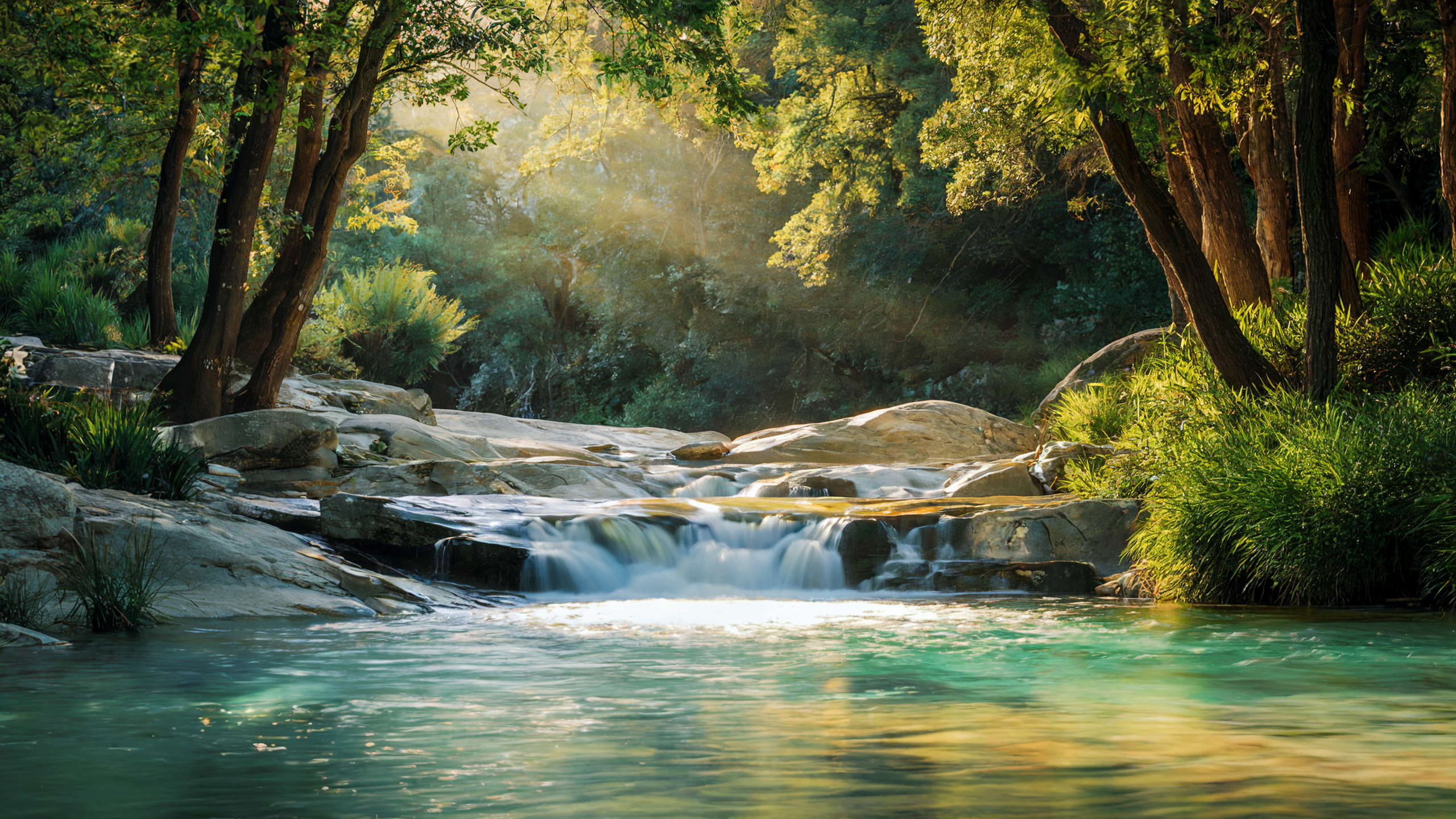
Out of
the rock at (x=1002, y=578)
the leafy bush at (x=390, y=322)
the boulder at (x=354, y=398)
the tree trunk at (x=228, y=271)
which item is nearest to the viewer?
the rock at (x=1002, y=578)

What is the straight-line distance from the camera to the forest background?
14.8 m

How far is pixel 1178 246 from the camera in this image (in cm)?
963

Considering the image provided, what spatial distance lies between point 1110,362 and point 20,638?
13.2 metres

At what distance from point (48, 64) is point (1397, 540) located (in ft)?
51.9

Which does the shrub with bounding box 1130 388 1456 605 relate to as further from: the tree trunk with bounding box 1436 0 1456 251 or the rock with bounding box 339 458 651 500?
the rock with bounding box 339 458 651 500

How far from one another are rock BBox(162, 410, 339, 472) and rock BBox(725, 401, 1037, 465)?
7.00m

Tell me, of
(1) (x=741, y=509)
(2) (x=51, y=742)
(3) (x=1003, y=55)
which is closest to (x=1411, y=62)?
(3) (x=1003, y=55)

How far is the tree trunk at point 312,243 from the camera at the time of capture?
45.2 feet

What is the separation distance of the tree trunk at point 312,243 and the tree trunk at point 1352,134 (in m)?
11.4

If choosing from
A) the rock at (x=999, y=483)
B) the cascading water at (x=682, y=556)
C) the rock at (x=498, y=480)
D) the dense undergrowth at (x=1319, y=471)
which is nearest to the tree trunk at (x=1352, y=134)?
the dense undergrowth at (x=1319, y=471)

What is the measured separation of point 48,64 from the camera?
540 inches

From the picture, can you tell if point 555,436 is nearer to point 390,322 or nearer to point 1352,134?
point 390,322

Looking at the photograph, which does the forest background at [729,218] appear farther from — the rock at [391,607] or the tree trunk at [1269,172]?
the rock at [391,607]

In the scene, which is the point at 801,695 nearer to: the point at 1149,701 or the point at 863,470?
the point at 1149,701
